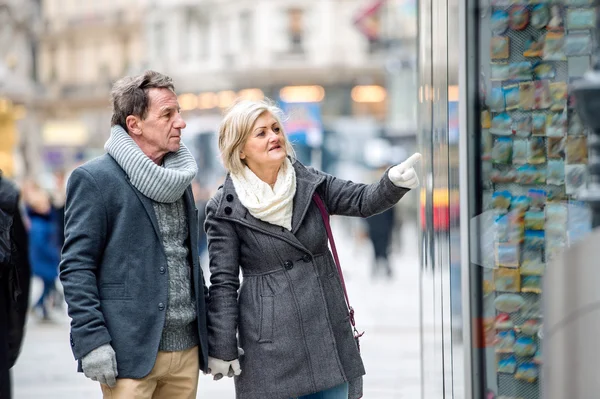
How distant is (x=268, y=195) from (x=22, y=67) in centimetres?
4986

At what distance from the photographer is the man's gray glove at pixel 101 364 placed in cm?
373

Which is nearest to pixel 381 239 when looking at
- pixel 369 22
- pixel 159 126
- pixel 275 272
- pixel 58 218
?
pixel 58 218

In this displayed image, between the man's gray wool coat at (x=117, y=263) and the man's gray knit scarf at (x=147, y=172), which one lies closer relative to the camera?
the man's gray wool coat at (x=117, y=263)

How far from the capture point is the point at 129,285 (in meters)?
3.89

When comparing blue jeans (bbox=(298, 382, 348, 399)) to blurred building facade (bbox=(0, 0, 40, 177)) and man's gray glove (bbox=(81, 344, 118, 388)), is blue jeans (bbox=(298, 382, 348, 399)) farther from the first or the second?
blurred building facade (bbox=(0, 0, 40, 177))

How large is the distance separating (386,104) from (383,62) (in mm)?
1723

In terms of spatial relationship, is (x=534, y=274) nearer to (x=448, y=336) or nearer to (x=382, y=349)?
(x=448, y=336)

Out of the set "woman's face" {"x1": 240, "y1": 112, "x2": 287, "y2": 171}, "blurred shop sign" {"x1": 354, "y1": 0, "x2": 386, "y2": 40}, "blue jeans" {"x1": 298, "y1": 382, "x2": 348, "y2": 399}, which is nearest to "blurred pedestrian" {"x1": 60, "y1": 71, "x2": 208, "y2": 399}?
"woman's face" {"x1": 240, "y1": 112, "x2": 287, "y2": 171}

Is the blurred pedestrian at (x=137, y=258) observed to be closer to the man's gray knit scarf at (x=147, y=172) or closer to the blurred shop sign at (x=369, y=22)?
the man's gray knit scarf at (x=147, y=172)

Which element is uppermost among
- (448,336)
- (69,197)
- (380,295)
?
(69,197)

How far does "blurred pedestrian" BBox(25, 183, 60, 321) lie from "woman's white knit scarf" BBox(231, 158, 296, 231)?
9.20 metres

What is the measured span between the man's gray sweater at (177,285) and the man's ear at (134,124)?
0.28 metres

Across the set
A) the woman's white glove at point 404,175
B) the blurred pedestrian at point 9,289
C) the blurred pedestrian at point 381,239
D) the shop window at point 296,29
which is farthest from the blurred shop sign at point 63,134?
the woman's white glove at point 404,175

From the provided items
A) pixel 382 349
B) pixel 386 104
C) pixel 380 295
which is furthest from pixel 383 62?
pixel 382 349
